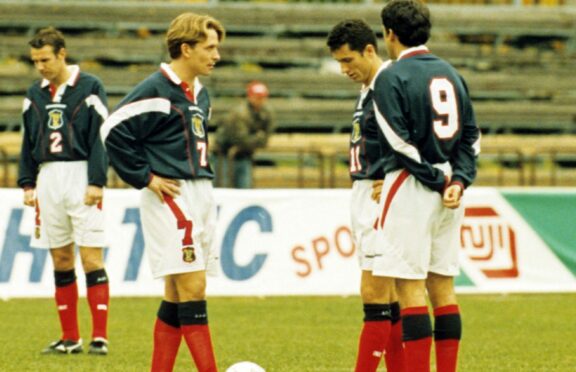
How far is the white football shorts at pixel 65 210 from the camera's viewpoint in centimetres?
908

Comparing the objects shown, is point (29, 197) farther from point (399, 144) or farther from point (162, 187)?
point (399, 144)

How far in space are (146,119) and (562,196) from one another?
8.18m

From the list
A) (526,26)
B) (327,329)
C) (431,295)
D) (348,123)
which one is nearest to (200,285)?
(431,295)

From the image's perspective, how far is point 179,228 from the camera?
21.9ft

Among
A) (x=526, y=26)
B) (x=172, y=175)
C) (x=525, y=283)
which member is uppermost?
(x=526, y=26)

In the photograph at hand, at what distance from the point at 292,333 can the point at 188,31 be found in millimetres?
4232

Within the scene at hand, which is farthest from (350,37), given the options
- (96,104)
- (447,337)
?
(96,104)

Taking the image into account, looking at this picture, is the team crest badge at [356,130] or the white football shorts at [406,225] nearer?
the white football shorts at [406,225]

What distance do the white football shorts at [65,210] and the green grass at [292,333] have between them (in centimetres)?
78

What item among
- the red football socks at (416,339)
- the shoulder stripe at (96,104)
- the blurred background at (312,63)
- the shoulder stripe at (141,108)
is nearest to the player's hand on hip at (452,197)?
the red football socks at (416,339)

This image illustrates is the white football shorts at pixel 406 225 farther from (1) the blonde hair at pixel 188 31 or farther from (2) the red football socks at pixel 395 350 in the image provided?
(1) the blonde hair at pixel 188 31

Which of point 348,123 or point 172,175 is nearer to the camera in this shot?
point 172,175

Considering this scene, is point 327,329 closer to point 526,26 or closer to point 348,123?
point 348,123

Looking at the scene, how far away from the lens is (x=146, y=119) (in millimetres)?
6684
